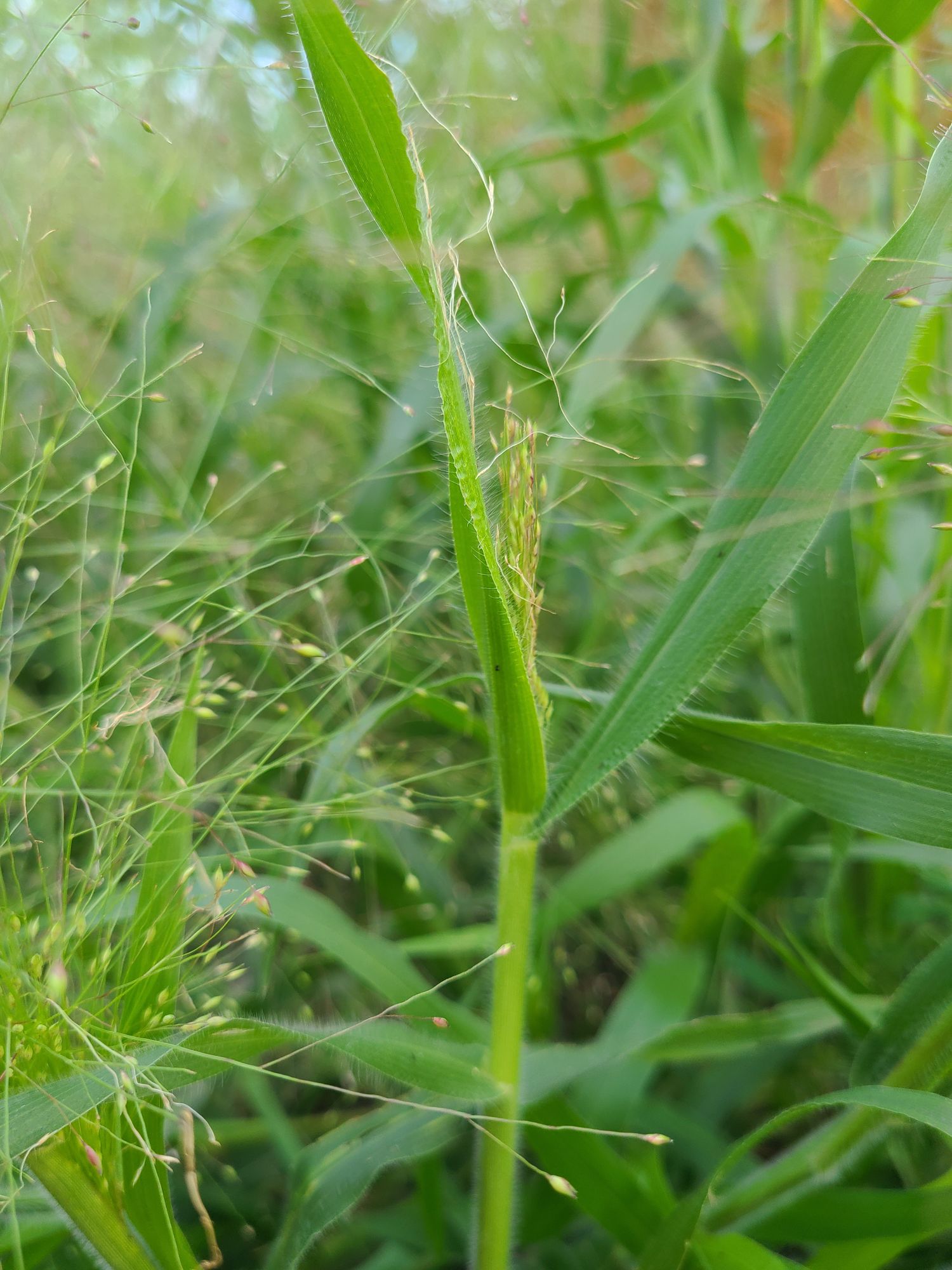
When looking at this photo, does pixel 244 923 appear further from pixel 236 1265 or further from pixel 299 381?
pixel 299 381

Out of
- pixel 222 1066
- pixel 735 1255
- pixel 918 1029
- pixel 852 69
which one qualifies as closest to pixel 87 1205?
pixel 222 1066

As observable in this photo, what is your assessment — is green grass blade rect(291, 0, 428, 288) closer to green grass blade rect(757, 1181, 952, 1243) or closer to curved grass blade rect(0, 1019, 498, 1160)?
curved grass blade rect(0, 1019, 498, 1160)

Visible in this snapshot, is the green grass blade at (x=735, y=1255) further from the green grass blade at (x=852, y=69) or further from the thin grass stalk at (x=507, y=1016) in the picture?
the green grass blade at (x=852, y=69)

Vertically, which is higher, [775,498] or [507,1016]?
[775,498]

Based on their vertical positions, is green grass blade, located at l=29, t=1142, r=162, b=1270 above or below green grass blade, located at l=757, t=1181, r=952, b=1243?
above

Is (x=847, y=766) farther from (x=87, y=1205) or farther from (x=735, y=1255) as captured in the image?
(x=87, y=1205)

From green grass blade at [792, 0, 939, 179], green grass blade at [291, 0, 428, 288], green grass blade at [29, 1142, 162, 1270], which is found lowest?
green grass blade at [29, 1142, 162, 1270]

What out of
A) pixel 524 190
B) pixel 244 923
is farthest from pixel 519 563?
pixel 524 190

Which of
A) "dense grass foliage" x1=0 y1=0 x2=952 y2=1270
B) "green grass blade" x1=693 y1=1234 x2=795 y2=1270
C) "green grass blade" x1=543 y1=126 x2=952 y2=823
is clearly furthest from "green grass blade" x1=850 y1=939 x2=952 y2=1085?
"green grass blade" x1=543 y1=126 x2=952 y2=823
